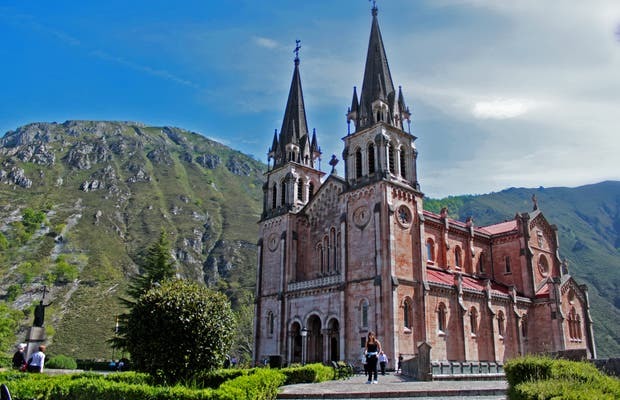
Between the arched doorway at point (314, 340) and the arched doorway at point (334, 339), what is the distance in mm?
1439

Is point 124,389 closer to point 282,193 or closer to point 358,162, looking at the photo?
point 358,162

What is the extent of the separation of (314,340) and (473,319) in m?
13.2

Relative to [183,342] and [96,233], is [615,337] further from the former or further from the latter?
[96,233]

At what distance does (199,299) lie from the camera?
60.5 feet

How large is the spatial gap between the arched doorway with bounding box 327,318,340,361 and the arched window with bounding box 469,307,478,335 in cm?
1091

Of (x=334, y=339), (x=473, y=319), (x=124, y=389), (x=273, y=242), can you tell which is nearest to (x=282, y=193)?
(x=273, y=242)

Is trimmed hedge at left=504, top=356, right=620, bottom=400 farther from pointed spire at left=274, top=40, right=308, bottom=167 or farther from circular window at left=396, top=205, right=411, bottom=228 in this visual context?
pointed spire at left=274, top=40, right=308, bottom=167

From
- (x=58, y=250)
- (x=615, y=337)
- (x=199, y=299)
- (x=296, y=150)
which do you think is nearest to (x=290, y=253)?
(x=296, y=150)

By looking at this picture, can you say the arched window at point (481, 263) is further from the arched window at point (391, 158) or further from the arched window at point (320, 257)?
the arched window at point (320, 257)

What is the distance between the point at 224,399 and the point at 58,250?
120964mm

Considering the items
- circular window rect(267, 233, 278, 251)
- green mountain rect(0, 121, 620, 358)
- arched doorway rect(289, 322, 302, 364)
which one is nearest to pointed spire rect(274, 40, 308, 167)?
circular window rect(267, 233, 278, 251)

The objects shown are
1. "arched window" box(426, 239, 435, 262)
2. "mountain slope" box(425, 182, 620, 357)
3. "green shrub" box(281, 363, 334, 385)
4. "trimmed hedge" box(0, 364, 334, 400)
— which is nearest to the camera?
"trimmed hedge" box(0, 364, 334, 400)

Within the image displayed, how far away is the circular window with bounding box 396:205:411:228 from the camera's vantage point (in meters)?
38.8

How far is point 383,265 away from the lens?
119ft
